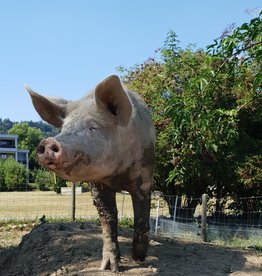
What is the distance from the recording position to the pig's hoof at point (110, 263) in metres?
4.91

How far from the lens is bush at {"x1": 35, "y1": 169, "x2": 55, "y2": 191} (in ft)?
104

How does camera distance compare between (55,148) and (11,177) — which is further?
(11,177)

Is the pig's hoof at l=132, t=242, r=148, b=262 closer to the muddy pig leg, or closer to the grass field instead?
the muddy pig leg

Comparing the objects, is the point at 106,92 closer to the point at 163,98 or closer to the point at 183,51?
the point at 163,98

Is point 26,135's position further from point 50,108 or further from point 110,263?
point 50,108

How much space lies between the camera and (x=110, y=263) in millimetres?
4973

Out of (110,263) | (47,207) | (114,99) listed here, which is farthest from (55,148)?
(47,207)

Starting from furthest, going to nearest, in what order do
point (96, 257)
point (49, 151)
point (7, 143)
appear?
point (7, 143), point (96, 257), point (49, 151)

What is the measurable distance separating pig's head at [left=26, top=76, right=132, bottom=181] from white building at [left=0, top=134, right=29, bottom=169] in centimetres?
8331

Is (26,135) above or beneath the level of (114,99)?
above

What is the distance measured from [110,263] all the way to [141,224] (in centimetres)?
55

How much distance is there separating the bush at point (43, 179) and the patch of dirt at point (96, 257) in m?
24.2

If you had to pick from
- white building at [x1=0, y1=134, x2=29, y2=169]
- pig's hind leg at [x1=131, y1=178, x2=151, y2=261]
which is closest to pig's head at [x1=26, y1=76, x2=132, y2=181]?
pig's hind leg at [x1=131, y1=178, x2=151, y2=261]

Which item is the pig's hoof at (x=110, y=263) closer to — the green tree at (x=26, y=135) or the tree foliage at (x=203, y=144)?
the tree foliage at (x=203, y=144)
